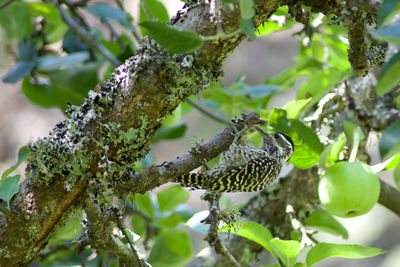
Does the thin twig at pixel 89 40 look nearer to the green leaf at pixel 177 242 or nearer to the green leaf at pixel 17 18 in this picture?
the green leaf at pixel 17 18

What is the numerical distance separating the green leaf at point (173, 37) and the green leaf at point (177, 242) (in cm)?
110

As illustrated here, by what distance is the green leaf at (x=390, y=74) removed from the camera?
0.53m

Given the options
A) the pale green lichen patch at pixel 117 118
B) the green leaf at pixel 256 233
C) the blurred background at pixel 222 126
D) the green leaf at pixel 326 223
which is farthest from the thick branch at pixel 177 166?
the blurred background at pixel 222 126

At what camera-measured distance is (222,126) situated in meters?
3.53

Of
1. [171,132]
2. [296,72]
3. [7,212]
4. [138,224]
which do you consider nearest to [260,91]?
[296,72]

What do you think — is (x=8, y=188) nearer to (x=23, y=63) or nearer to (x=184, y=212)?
(x=23, y=63)

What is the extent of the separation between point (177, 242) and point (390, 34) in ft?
4.28

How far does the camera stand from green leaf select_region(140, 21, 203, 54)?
2.15ft


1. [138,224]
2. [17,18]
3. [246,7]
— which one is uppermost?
[246,7]

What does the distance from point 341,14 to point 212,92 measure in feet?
2.13

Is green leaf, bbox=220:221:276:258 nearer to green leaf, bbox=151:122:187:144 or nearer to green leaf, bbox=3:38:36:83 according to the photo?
green leaf, bbox=151:122:187:144

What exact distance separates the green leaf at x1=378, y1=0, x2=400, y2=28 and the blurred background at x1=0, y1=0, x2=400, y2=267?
1.60 metres

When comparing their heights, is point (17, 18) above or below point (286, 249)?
above

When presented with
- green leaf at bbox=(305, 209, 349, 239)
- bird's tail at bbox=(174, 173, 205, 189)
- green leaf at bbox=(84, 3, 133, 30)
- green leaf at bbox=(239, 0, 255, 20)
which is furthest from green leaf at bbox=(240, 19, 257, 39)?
green leaf at bbox=(305, 209, 349, 239)
